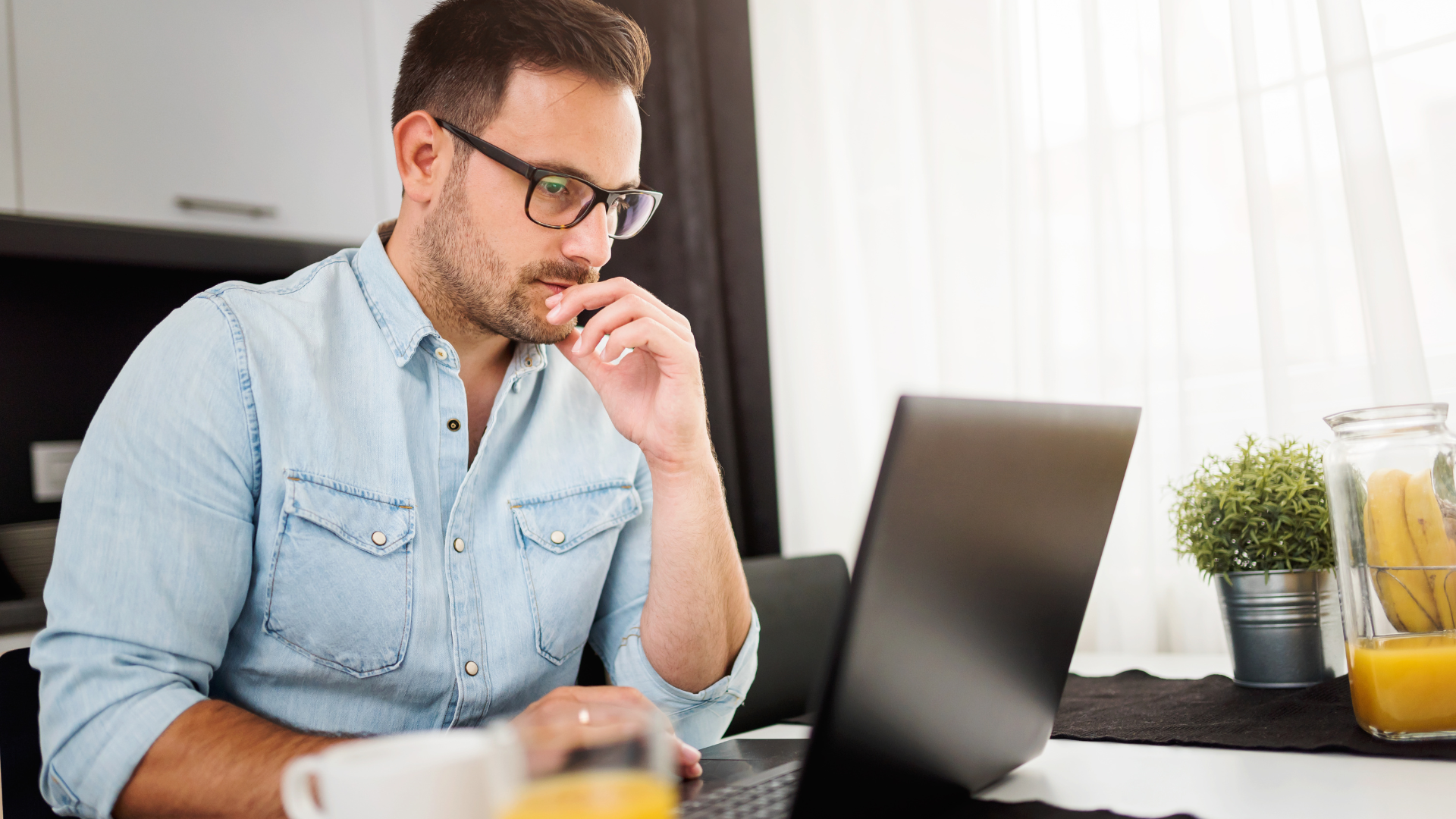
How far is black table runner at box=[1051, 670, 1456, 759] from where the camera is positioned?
2.65ft

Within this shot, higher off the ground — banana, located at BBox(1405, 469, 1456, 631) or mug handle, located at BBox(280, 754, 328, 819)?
banana, located at BBox(1405, 469, 1456, 631)

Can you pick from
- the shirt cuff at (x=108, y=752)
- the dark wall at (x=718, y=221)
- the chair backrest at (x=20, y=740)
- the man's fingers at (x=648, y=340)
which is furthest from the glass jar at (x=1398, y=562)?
the dark wall at (x=718, y=221)

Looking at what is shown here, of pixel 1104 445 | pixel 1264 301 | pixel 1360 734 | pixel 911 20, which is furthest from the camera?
pixel 911 20

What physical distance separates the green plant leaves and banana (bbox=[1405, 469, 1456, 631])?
211 millimetres

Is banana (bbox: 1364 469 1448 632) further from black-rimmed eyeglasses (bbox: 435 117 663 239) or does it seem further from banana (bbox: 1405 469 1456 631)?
black-rimmed eyeglasses (bbox: 435 117 663 239)

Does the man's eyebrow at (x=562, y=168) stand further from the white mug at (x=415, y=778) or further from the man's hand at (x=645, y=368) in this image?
the white mug at (x=415, y=778)

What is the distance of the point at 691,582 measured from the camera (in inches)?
43.2

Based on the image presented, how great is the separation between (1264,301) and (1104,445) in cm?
103

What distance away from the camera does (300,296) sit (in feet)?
3.68

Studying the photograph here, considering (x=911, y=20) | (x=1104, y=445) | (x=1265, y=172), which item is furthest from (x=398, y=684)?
(x=911, y=20)

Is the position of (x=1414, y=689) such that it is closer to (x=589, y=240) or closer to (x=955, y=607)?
(x=955, y=607)

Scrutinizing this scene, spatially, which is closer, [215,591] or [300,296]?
[215,591]

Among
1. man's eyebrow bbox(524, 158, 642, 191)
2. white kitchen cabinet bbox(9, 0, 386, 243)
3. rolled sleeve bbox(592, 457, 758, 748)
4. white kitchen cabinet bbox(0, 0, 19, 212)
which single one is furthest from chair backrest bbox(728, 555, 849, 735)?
white kitchen cabinet bbox(0, 0, 19, 212)

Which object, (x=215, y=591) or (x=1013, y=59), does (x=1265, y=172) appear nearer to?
(x=1013, y=59)
